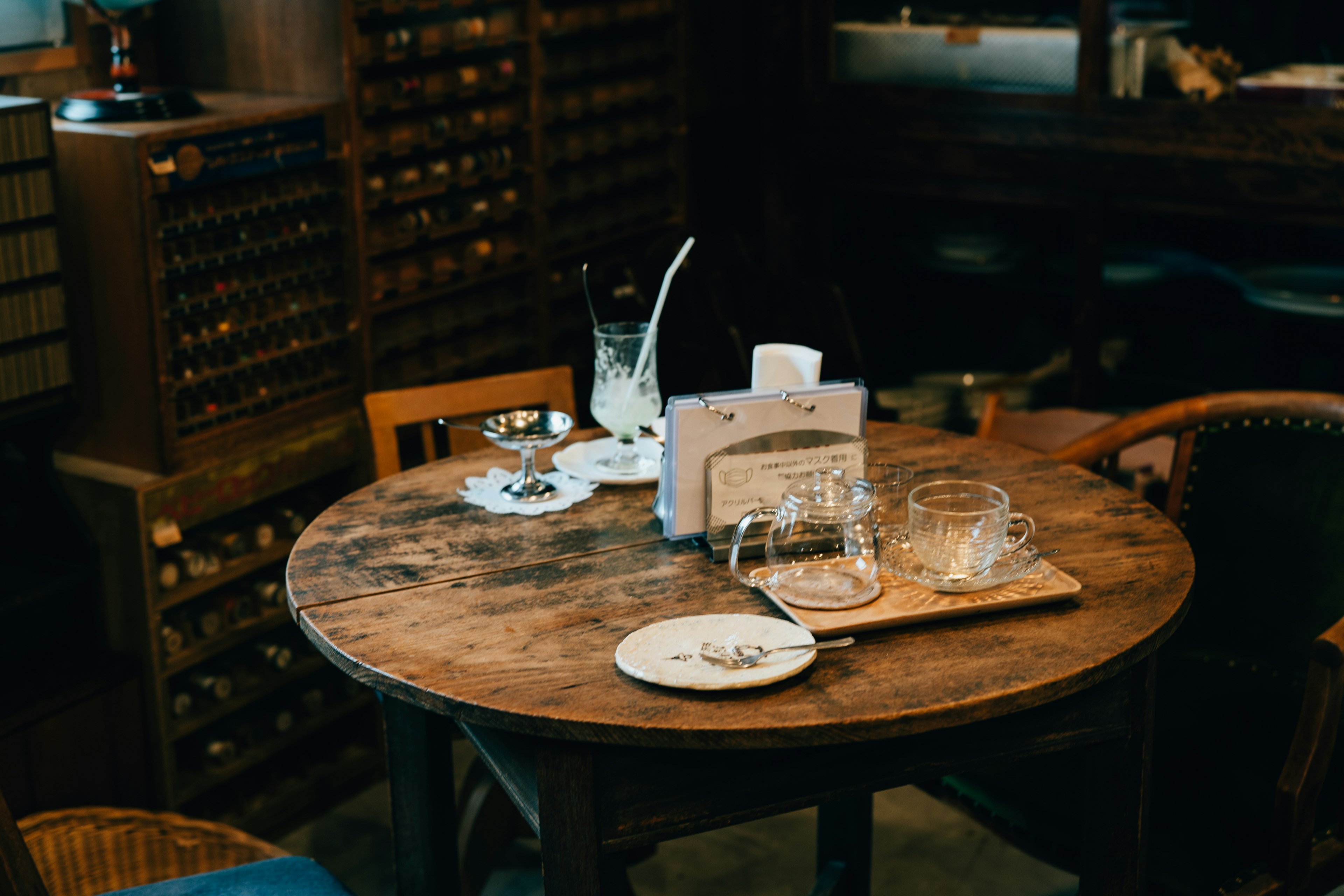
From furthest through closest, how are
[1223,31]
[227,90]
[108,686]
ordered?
[1223,31] → [227,90] → [108,686]

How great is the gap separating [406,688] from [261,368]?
56.4 inches

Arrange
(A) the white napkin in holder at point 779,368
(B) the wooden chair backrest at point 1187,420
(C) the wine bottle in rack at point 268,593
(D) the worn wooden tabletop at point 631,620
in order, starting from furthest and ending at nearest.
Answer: (C) the wine bottle in rack at point 268,593 → (B) the wooden chair backrest at point 1187,420 → (A) the white napkin in holder at point 779,368 → (D) the worn wooden tabletop at point 631,620

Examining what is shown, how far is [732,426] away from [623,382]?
0.30 metres

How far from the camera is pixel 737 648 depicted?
140 centimetres

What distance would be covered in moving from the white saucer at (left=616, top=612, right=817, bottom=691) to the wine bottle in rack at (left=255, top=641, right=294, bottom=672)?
1443 millimetres

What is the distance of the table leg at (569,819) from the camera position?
1331mm

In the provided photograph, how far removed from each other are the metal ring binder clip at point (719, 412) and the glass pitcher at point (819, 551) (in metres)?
0.12

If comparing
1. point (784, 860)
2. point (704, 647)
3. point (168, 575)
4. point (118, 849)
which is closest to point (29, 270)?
point (168, 575)

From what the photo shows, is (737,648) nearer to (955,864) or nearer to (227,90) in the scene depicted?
(955,864)

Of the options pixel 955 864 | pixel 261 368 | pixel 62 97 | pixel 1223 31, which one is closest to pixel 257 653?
pixel 261 368

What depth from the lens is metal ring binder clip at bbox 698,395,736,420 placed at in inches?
64.1

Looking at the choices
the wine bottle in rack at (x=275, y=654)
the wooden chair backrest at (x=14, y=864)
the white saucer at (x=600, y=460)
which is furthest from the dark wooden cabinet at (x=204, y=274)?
the wooden chair backrest at (x=14, y=864)

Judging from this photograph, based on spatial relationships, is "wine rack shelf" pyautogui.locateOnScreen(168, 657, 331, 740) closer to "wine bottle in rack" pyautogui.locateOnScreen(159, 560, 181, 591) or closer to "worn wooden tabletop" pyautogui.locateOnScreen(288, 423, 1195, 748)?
"wine bottle in rack" pyautogui.locateOnScreen(159, 560, 181, 591)

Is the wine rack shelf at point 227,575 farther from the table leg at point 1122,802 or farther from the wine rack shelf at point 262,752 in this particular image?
the table leg at point 1122,802
